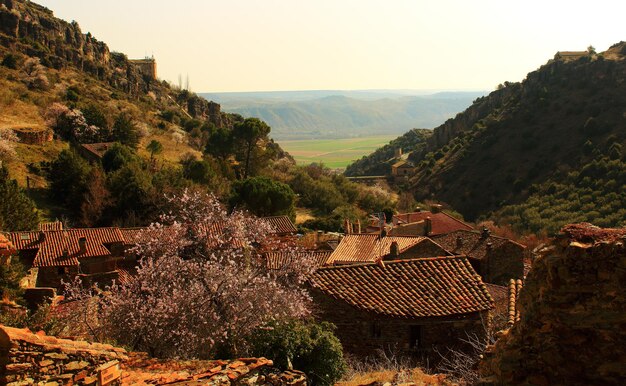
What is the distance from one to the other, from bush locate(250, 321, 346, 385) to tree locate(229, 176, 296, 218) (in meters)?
28.4

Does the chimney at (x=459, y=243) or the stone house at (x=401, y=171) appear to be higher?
the chimney at (x=459, y=243)

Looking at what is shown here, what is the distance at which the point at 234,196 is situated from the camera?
4081 cm

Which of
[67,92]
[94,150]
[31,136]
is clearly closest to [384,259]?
[94,150]

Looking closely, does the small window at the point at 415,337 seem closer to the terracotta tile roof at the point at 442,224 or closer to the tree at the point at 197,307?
the tree at the point at 197,307

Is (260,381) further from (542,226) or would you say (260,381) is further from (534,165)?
(534,165)

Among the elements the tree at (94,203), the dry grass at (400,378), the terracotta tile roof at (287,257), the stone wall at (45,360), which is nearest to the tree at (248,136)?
the tree at (94,203)

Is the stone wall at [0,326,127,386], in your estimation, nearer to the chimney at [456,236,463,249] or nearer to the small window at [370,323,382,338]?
the small window at [370,323,382,338]

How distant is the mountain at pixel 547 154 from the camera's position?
172 feet

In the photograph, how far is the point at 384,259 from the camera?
2102cm

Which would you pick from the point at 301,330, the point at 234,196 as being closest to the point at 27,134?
the point at 234,196

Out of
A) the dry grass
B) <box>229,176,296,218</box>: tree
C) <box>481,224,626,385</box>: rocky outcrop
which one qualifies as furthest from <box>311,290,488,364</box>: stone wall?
<box>229,176,296,218</box>: tree

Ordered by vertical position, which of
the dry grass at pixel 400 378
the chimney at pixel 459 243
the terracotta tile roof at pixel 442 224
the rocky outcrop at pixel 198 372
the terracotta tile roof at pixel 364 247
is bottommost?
the terracotta tile roof at pixel 442 224

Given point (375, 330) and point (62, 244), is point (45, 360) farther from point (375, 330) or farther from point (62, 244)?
point (62, 244)

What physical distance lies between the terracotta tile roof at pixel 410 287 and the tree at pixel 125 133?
149ft
